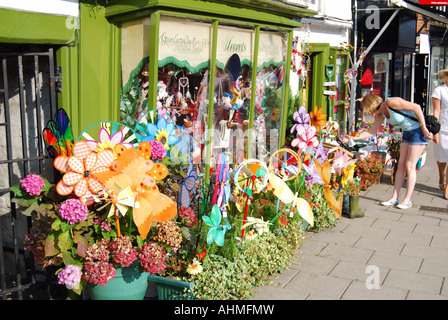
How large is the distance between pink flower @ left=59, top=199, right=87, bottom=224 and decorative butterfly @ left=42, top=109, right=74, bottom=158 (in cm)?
52

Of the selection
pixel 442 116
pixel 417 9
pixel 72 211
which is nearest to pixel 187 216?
pixel 72 211

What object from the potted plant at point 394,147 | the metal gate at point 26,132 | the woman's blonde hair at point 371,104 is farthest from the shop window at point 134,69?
the potted plant at point 394,147

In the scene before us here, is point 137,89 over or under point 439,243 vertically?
over

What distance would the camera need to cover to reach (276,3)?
600cm

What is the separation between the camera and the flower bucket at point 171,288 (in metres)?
4.14

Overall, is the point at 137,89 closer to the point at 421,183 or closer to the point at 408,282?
the point at 408,282

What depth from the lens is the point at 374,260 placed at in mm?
5344

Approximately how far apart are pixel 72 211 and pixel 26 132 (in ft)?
5.44

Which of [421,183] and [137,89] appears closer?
[137,89]

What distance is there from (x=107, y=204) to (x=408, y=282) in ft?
9.18

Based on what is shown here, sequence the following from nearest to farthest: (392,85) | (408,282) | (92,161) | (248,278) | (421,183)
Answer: (92,161) → (248,278) → (408,282) → (421,183) → (392,85)

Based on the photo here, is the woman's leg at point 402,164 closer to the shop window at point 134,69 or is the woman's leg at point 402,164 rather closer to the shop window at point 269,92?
the shop window at point 269,92

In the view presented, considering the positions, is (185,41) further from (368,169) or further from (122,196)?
(368,169)

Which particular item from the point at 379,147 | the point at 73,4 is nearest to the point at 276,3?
the point at 73,4
